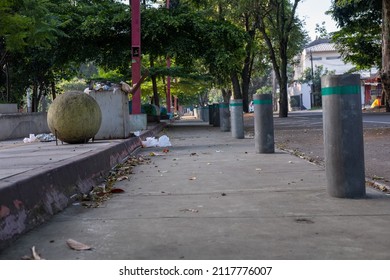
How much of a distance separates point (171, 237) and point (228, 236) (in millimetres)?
429

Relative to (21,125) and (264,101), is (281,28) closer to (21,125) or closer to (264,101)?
(21,125)

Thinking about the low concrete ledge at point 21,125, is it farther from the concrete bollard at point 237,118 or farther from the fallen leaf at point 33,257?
the fallen leaf at point 33,257

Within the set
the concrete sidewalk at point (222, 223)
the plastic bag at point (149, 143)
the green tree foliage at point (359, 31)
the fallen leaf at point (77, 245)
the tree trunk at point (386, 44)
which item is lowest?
the concrete sidewalk at point (222, 223)

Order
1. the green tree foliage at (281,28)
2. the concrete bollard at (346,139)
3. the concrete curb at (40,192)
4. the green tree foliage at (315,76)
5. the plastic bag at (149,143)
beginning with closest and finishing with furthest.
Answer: the concrete curb at (40,192) < the concrete bollard at (346,139) < the plastic bag at (149,143) < the green tree foliage at (281,28) < the green tree foliage at (315,76)

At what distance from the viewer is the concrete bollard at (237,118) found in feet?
47.5

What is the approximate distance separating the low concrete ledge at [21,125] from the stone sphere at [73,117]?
267 inches

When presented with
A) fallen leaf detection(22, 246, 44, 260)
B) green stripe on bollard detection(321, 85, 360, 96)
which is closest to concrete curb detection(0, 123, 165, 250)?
fallen leaf detection(22, 246, 44, 260)

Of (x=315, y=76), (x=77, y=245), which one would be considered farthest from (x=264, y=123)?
(x=315, y=76)

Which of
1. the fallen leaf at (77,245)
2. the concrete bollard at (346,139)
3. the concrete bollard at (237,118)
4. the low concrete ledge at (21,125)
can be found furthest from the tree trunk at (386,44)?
the fallen leaf at (77,245)

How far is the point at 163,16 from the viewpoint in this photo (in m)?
22.4

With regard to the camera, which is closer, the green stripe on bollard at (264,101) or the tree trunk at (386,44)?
the green stripe on bollard at (264,101)

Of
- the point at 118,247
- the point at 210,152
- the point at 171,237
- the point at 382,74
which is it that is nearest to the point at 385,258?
the point at 171,237
